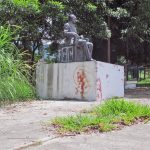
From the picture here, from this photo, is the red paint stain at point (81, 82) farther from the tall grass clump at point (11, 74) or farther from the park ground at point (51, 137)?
the park ground at point (51, 137)

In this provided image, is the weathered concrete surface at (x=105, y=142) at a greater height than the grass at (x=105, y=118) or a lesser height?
lesser

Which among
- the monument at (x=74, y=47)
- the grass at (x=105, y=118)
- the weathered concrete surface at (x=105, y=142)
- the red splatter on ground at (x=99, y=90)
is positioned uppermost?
the monument at (x=74, y=47)

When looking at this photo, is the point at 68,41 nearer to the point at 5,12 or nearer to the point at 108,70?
the point at 108,70

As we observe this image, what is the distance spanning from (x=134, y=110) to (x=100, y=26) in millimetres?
8775

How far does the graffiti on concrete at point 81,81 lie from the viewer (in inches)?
524

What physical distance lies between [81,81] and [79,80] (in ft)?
0.23

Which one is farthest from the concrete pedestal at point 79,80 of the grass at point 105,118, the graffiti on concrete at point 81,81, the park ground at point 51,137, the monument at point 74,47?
the park ground at point 51,137

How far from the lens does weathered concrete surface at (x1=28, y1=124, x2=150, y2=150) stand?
6.59 m

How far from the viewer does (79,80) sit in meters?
13.4

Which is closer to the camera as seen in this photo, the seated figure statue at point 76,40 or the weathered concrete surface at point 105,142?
the weathered concrete surface at point 105,142

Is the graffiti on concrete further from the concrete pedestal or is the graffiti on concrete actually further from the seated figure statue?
the seated figure statue

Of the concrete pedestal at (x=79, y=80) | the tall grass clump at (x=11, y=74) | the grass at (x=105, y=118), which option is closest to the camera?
the grass at (x=105, y=118)

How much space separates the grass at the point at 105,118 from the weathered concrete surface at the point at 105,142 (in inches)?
13.2

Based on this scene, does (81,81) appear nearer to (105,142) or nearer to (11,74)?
(11,74)
